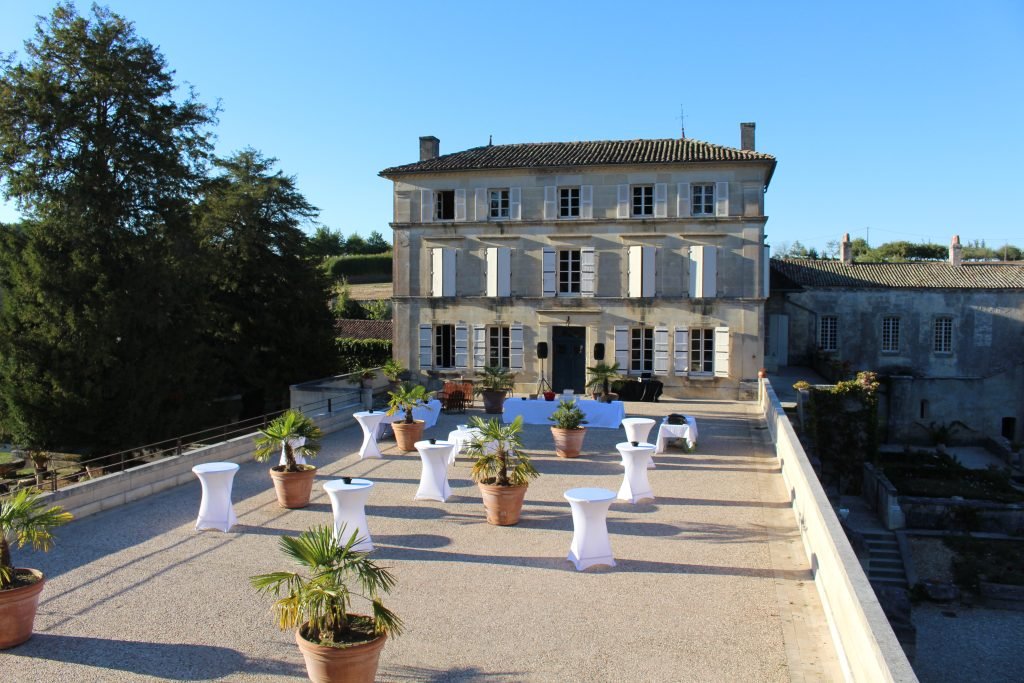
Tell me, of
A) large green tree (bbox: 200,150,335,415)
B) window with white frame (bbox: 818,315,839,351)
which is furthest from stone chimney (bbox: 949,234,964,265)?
large green tree (bbox: 200,150,335,415)

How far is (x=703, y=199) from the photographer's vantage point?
72.2 ft

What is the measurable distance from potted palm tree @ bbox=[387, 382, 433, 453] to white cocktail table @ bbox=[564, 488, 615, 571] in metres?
6.14

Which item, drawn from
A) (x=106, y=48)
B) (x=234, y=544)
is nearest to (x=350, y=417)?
(x=234, y=544)

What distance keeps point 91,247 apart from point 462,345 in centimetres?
1110

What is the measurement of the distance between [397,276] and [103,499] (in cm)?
1519

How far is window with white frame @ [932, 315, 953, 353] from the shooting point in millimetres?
31844

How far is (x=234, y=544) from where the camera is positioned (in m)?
8.12

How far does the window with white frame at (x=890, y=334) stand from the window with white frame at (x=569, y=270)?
54.7 feet

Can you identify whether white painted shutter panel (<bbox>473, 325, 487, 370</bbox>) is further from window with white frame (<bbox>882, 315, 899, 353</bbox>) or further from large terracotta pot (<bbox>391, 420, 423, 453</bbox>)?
window with white frame (<bbox>882, 315, 899, 353</bbox>)

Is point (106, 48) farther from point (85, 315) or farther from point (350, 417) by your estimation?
point (350, 417)

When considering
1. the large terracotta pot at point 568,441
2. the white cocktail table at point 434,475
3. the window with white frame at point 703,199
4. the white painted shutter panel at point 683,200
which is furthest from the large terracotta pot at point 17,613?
the window with white frame at point 703,199

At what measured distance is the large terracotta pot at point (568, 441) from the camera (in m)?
→ 12.7

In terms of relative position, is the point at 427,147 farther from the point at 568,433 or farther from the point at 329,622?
the point at 329,622

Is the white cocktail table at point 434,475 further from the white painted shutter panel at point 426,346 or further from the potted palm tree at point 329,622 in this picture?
the white painted shutter panel at point 426,346
